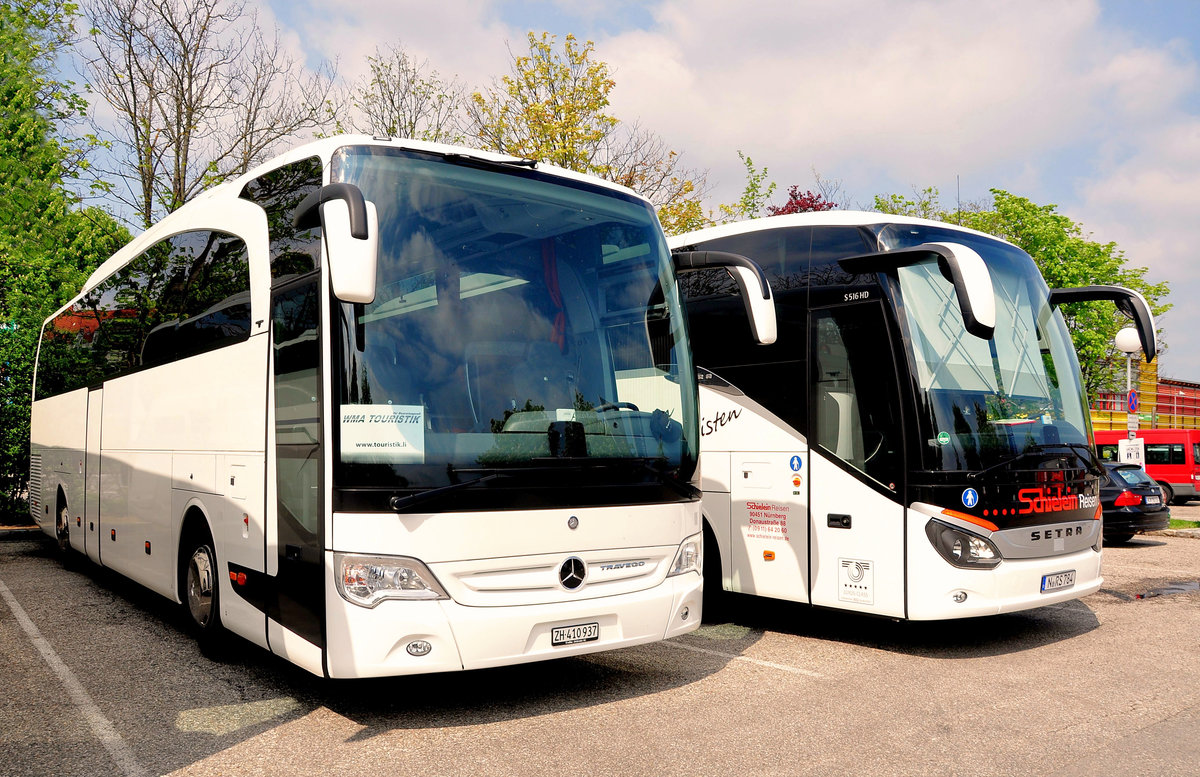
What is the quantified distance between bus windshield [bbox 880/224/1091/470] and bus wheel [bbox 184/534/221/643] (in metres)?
5.24

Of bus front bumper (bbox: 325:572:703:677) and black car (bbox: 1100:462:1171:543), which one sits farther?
black car (bbox: 1100:462:1171:543)

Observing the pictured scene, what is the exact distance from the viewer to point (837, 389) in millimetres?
7902

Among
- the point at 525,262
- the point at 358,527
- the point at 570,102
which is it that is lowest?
the point at 358,527

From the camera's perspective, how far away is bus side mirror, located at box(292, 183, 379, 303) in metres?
4.74

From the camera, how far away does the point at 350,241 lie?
4.80 metres

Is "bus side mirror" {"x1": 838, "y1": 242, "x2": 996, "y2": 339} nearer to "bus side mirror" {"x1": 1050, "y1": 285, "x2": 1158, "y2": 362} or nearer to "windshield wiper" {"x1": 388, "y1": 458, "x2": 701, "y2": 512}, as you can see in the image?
"windshield wiper" {"x1": 388, "y1": 458, "x2": 701, "y2": 512}

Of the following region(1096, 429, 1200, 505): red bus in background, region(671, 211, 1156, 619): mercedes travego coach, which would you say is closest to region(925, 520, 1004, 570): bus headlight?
region(671, 211, 1156, 619): mercedes travego coach

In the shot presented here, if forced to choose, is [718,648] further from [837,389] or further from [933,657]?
[837,389]

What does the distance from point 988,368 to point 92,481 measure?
9094mm

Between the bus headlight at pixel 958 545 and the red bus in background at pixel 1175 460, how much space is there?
78.5 ft

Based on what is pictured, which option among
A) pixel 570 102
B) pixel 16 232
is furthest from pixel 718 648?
pixel 16 232

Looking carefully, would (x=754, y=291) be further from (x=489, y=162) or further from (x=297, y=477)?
(x=297, y=477)

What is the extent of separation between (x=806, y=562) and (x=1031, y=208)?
35.3 m

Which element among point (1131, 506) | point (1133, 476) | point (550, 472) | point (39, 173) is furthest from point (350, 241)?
point (39, 173)
